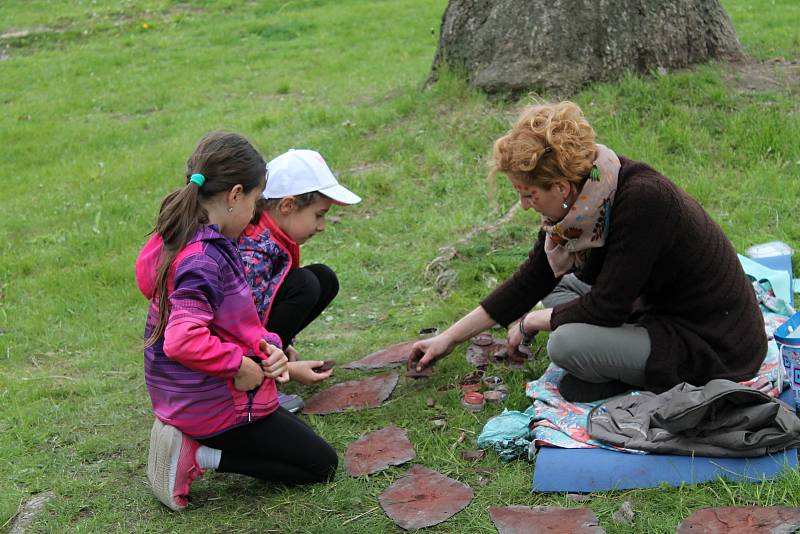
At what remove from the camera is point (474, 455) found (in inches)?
140

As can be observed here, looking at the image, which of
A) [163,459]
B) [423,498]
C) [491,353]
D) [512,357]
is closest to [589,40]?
[491,353]

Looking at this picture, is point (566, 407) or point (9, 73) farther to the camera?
point (9, 73)

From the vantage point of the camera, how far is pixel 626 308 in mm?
3494

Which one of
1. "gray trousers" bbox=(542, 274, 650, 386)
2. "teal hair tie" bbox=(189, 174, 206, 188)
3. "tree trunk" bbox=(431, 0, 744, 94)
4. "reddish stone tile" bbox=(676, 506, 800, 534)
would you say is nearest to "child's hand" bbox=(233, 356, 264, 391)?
"teal hair tie" bbox=(189, 174, 206, 188)

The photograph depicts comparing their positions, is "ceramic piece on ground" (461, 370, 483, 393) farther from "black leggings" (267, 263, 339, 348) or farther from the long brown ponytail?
the long brown ponytail

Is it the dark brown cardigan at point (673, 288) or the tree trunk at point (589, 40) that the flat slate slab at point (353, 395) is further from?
the tree trunk at point (589, 40)

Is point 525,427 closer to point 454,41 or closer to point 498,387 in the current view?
point 498,387

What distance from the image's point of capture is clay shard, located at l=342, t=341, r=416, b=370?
4.51 m

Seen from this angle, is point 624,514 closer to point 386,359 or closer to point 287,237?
point 386,359

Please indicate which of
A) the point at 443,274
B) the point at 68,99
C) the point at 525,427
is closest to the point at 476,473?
the point at 525,427

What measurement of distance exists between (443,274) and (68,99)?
27.1 ft

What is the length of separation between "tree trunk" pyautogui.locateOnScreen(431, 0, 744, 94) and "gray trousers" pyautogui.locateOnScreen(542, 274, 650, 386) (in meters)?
3.52

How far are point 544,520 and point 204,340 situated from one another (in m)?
1.32

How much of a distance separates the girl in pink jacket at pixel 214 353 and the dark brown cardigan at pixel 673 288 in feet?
4.05
